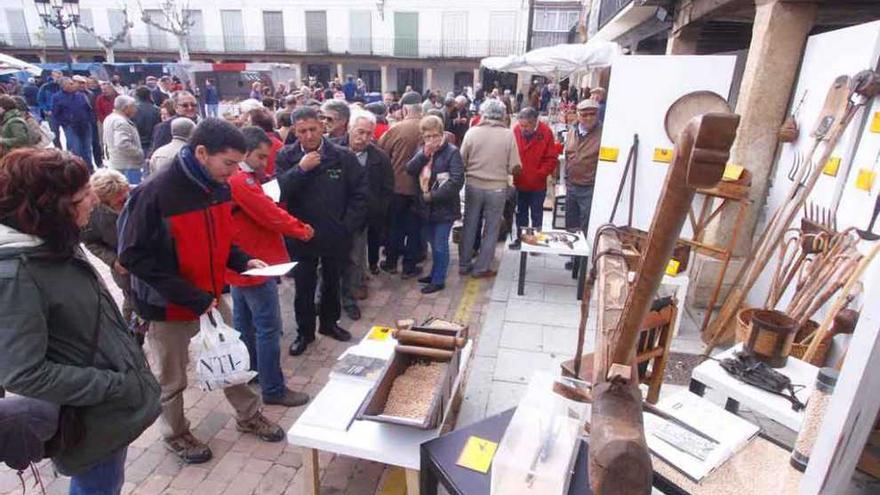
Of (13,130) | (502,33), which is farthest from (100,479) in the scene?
(502,33)

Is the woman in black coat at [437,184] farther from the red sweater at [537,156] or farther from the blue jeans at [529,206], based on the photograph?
the blue jeans at [529,206]

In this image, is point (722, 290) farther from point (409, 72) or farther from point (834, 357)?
point (409, 72)

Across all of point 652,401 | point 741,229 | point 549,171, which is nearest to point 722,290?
point 741,229

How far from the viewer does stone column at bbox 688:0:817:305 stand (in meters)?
4.14

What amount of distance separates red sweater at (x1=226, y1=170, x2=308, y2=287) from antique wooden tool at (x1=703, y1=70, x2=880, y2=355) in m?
3.40

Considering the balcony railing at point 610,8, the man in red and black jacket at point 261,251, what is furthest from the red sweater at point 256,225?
the balcony railing at point 610,8

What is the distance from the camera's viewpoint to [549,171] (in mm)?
6090

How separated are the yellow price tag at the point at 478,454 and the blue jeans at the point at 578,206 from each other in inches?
162

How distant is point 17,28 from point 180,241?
42.7m

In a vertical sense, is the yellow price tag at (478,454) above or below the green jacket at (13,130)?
below

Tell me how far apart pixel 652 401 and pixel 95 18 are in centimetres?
4020

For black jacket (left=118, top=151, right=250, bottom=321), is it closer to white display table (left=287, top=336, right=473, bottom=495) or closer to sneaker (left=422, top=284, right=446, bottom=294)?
white display table (left=287, top=336, right=473, bottom=495)

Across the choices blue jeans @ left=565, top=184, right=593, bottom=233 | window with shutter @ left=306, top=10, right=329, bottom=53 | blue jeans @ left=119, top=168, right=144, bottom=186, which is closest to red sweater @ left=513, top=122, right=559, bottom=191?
blue jeans @ left=565, top=184, right=593, bottom=233

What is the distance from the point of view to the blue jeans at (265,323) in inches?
126
